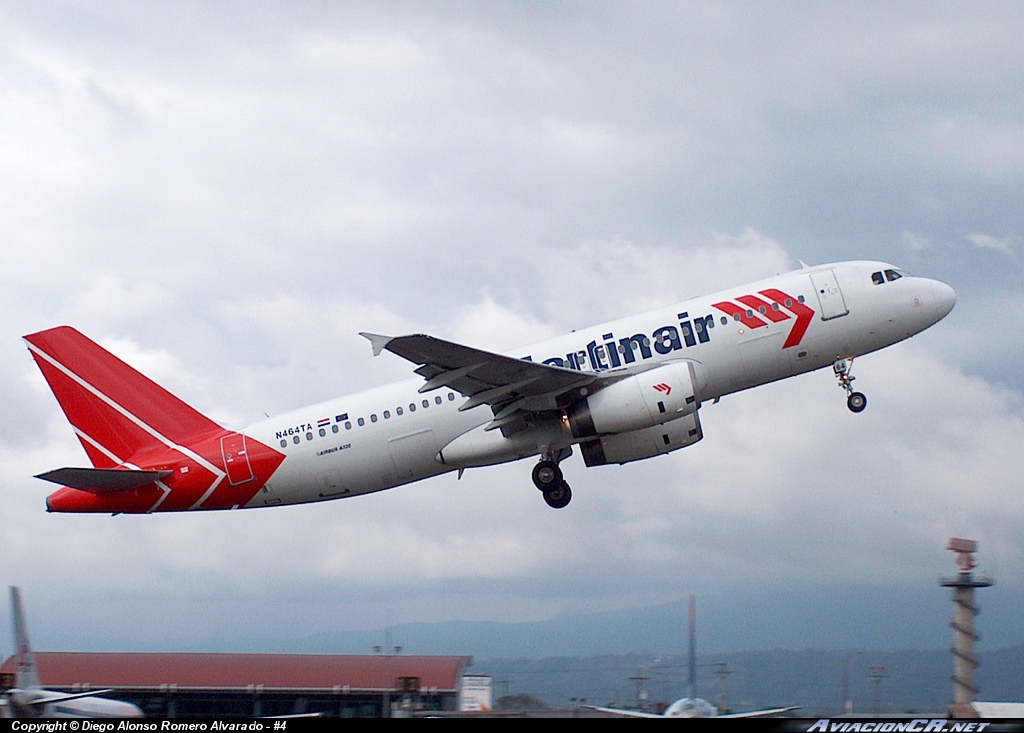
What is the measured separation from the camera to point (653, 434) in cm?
3716

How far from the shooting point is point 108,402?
3931 centimetres

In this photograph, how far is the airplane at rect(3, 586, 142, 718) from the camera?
1240 inches

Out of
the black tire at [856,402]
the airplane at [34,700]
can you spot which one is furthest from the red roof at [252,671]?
the black tire at [856,402]

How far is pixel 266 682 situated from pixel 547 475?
1958 centimetres

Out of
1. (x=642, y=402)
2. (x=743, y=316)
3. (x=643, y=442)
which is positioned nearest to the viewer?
(x=642, y=402)

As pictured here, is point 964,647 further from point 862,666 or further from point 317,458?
point 317,458

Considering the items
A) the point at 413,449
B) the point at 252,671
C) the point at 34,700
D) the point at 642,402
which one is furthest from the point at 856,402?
the point at 252,671

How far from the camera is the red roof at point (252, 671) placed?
48906 millimetres

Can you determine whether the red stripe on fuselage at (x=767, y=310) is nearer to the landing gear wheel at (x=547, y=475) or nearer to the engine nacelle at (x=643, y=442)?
the engine nacelle at (x=643, y=442)

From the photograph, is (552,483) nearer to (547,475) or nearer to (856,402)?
(547,475)

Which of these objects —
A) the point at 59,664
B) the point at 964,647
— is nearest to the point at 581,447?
the point at 964,647

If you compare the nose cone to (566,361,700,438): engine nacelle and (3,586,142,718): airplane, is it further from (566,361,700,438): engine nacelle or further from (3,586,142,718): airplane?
(3,586,142,718): airplane

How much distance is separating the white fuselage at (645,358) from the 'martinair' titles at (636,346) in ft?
0.10
